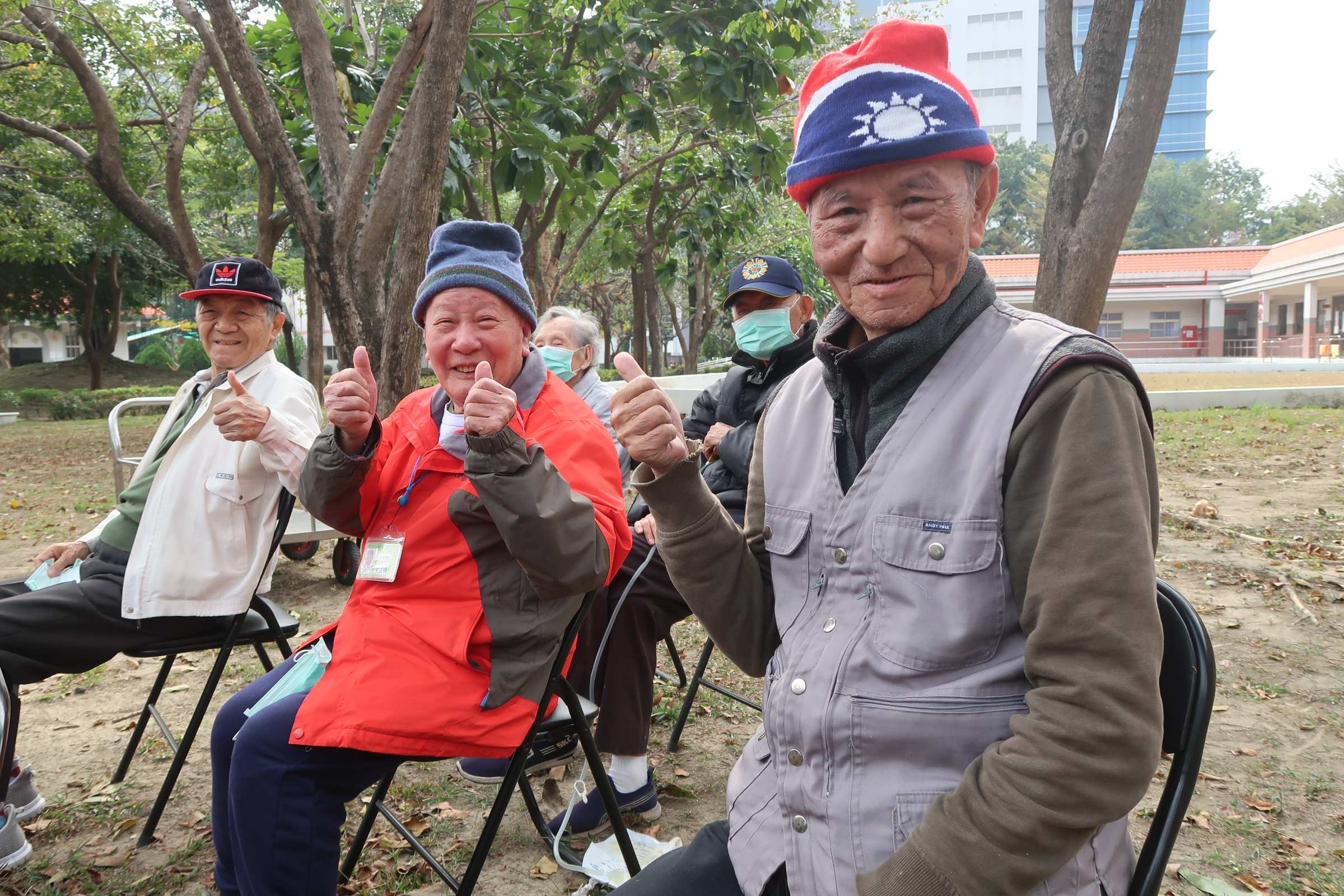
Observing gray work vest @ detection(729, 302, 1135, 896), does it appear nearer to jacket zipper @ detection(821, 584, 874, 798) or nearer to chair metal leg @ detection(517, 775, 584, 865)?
jacket zipper @ detection(821, 584, 874, 798)

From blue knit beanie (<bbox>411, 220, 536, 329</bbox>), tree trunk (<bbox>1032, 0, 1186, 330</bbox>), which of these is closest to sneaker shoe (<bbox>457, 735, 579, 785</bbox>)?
blue knit beanie (<bbox>411, 220, 536, 329</bbox>)

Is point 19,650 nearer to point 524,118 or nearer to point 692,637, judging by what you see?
point 692,637

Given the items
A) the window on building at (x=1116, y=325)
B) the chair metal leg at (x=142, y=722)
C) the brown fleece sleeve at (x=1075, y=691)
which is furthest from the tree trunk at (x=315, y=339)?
the window on building at (x=1116, y=325)

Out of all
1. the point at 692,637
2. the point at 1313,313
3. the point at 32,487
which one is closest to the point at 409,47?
the point at 692,637

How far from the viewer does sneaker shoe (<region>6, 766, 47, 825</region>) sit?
128 inches

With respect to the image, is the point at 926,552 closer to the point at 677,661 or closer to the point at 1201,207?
the point at 677,661

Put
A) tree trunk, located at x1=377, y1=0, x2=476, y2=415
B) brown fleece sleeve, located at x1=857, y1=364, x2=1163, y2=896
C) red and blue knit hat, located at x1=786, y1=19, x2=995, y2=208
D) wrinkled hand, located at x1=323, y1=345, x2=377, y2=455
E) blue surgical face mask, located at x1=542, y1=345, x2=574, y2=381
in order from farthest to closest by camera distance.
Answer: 1. tree trunk, located at x1=377, y1=0, x2=476, y2=415
2. blue surgical face mask, located at x1=542, y1=345, x2=574, y2=381
3. wrinkled hand, located at x1=323, y1=345, x2=377, y2=455
4. red and blue knit hat, located at x1=786, y1=19, x2=995, y2=208
5. brown fleece sleeve, located at x1=857, y1=364, x2=1163, y2=896

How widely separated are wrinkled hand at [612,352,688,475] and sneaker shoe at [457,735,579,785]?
3.73 feet

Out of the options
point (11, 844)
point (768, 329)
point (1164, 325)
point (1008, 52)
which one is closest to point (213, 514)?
point (11, 844)

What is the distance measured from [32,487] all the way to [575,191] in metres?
8.03

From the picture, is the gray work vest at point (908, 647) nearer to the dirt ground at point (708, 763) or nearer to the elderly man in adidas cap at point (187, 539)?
the dirt ground at point (708, 763)

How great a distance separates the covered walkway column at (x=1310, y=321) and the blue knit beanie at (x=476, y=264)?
39.0 meters

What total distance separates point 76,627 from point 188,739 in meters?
0.52

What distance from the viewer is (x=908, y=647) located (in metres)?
1.30
